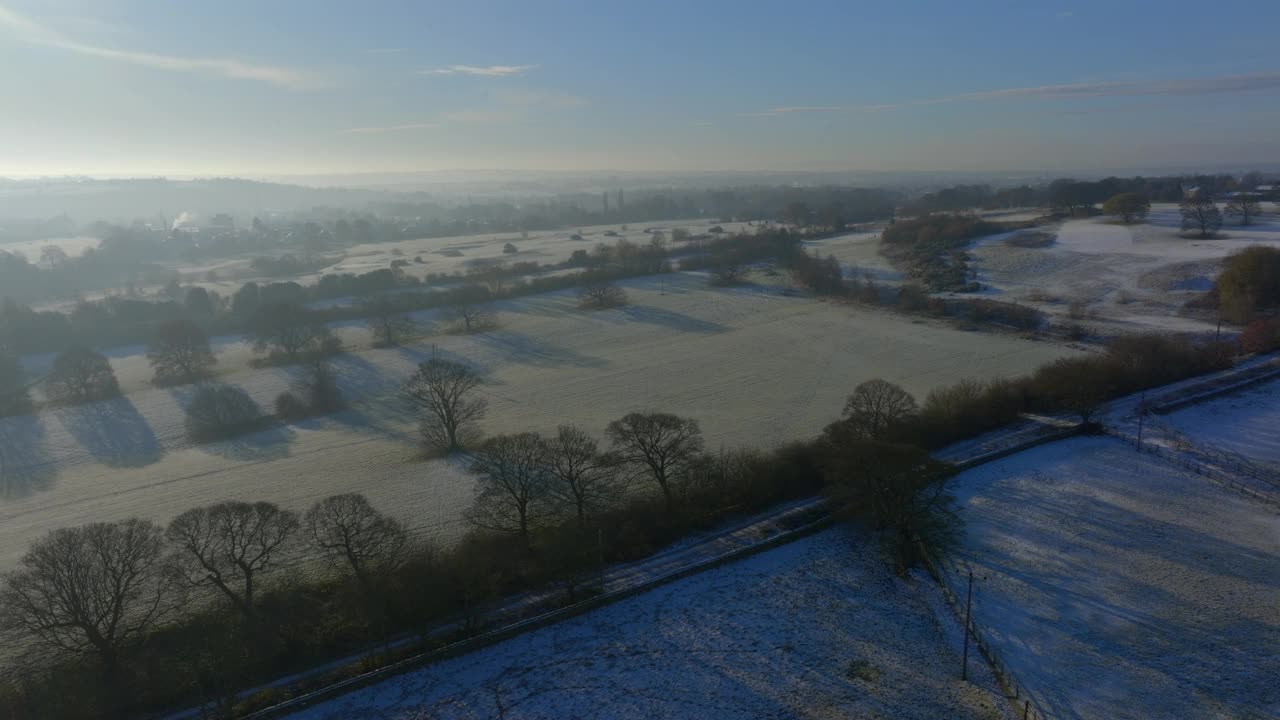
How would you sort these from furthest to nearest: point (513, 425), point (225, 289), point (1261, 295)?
1. point (225, 289)
2. point (1261, 295)
3. point (513, 425)

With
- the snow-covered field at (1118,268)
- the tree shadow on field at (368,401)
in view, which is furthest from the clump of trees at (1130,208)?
the tree shadow on field at (368,401)

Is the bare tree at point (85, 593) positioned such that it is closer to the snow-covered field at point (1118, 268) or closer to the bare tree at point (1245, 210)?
the snow-covered field at point (1118, 268)

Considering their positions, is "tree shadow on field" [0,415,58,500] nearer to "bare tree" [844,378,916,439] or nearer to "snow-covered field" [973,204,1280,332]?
"bare tree" [844,378,916,439]

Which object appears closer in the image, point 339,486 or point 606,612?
point 606,612

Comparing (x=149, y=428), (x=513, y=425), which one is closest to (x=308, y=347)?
(x=149, y=428)

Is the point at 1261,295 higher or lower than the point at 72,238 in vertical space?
lower

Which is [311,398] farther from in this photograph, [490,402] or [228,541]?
[228,541]

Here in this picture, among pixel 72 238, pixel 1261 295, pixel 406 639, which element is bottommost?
pixel 406 639

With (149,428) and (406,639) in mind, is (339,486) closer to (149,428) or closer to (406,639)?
(406,639)
